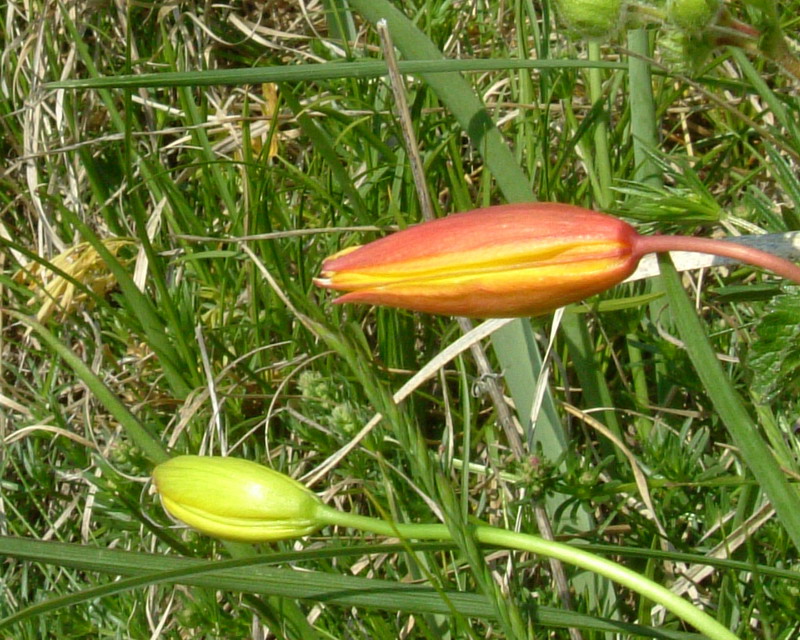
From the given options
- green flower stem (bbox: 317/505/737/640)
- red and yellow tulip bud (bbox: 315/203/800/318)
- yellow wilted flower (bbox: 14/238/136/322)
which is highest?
red and yellow tulip bud (bbox: 315/203/800/318)

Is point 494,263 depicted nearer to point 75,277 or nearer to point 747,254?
point 747,254

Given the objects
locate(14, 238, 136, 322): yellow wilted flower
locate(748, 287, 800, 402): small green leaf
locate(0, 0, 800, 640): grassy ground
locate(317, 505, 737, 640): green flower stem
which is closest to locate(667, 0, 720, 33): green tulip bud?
locate(0, 0, 800, 640): grassy ground

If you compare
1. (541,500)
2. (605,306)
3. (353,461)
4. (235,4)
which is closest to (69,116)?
(235,4)

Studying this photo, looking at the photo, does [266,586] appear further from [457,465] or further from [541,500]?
[457,465]

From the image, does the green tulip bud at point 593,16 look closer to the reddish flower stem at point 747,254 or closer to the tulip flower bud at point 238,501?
the reddish flower stem at point 747,254

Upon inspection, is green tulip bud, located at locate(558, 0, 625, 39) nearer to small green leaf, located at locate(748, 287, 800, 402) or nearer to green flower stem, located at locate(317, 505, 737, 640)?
small green leaf, located at locate(748, 287, 800, 402)

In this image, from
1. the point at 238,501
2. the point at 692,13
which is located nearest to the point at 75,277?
the point at 238,501

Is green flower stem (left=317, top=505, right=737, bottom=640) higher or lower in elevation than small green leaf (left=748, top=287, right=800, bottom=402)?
lower
